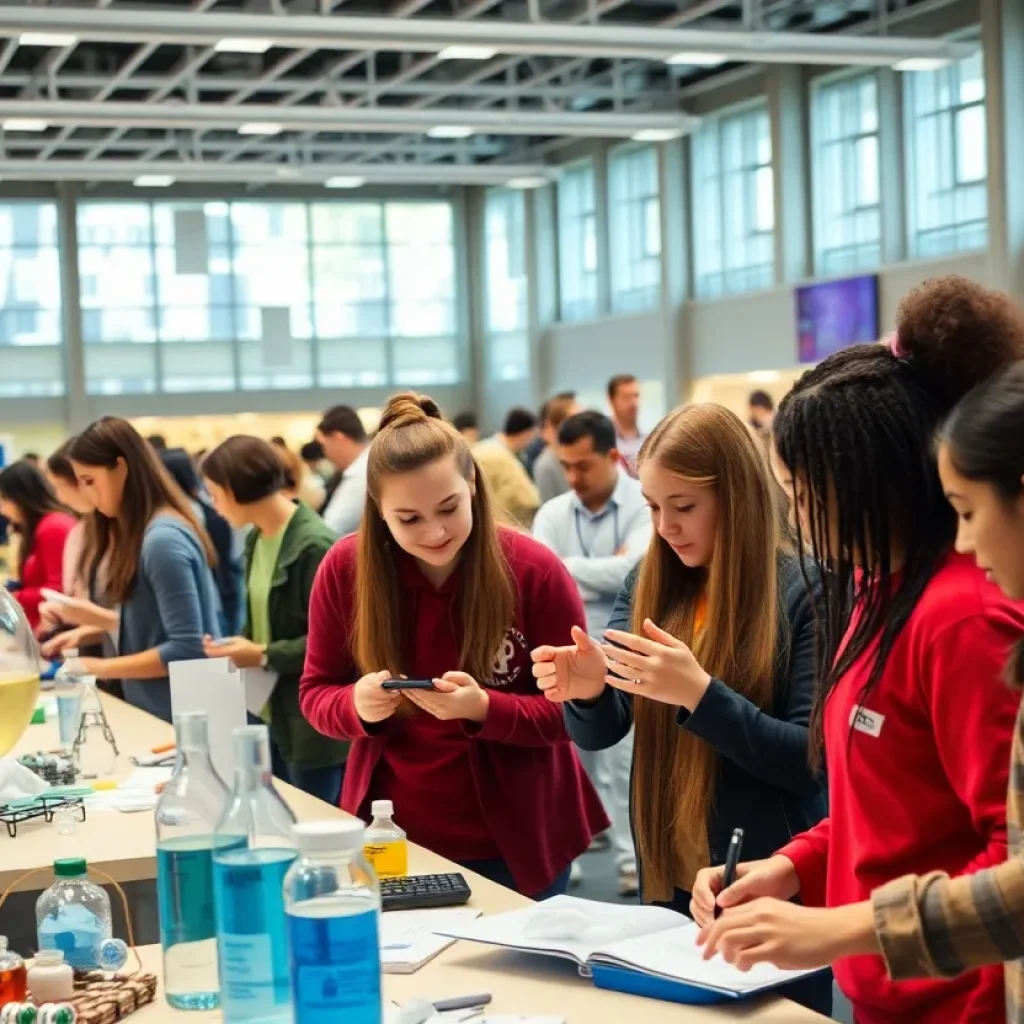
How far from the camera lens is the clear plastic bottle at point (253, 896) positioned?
150 cm

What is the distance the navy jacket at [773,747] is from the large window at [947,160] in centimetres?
1016

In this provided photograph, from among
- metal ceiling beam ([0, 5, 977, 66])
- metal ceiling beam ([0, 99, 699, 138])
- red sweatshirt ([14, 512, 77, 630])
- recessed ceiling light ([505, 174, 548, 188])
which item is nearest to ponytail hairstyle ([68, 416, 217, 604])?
red sweatshirt ([14, 512, 77, 630])

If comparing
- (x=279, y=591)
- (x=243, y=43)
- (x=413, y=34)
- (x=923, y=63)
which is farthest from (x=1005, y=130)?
(x=279, y=591)

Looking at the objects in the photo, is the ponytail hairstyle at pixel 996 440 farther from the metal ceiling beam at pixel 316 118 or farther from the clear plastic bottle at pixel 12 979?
the metal ceiling beam at pixel 316 118

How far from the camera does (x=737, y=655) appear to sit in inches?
93.3

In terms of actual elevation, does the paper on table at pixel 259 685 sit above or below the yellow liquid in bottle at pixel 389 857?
below

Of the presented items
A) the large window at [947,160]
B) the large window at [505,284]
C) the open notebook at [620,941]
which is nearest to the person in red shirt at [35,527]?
the open notebook at [620,941]

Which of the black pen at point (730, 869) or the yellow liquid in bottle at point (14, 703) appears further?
the yellow liquid in bottle at point (14, 703)

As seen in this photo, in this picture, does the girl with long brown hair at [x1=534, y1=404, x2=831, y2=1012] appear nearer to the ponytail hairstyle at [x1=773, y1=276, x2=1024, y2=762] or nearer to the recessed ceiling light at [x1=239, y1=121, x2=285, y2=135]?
the ponytail hairstyle at [x1=773, y1=276, x2=1024, y2=762]

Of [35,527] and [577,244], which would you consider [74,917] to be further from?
[577,244]

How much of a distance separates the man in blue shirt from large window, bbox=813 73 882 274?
8373 millimetres

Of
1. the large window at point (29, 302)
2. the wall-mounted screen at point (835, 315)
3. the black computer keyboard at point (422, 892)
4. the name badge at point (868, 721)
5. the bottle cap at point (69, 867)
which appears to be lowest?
the black computer keyboard at point (422, 892)

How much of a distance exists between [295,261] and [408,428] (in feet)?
59.1

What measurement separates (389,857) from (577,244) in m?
16.4
